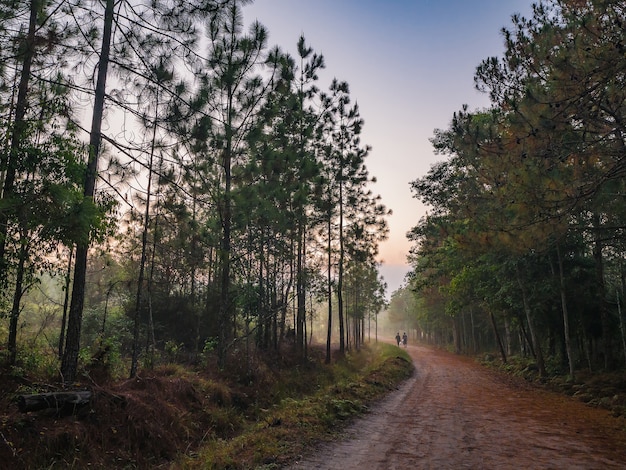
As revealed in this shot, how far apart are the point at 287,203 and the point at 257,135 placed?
4074mm

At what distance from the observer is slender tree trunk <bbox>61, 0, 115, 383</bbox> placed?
7289 mm

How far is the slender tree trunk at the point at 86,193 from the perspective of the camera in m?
7.29

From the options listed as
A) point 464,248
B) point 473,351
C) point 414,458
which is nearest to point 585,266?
point 464,248

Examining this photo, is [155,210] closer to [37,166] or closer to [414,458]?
[37,166]

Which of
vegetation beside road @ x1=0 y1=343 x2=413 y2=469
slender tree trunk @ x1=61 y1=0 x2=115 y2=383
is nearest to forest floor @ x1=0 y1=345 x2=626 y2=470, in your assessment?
vegetation beside road @ x1=0 y1=343 x2=413 y2=469

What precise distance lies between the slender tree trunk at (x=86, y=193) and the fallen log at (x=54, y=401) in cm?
74

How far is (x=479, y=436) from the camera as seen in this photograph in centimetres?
763

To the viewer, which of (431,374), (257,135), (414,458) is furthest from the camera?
(431,374)

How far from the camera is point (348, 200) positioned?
74.0ft

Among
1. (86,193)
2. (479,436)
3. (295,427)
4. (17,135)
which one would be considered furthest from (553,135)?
(17,135)

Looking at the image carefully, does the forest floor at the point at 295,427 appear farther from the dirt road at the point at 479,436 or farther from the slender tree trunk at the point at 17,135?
the slender tree trunk at the point at 17,135

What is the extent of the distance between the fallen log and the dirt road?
4.02 m

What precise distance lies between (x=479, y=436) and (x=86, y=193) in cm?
941

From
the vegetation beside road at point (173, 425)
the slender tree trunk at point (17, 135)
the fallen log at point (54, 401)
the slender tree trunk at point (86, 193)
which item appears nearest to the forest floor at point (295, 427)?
the vegetation beside road at point (173, 425)
